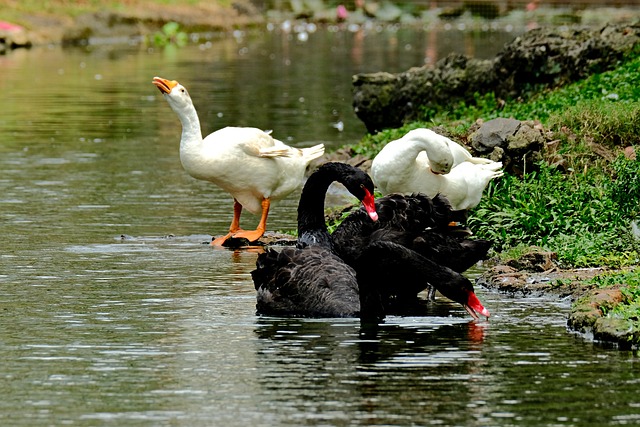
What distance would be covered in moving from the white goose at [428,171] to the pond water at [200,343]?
1.45 meters

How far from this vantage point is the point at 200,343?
9.12m

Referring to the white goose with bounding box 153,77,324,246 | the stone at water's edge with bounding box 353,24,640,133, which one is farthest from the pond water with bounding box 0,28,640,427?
the stone at water's edge with bounding box 353,24,640,133

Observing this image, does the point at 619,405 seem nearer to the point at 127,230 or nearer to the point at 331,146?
the point at 127,230

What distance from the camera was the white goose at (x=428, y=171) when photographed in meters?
11.8

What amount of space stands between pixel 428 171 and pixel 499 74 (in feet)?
25.5

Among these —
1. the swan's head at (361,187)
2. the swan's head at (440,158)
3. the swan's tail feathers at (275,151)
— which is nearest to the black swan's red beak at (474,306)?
the swan's head at (361,187)

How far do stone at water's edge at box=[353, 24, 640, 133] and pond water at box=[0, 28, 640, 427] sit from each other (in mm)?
3111

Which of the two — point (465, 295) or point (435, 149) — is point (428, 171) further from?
point (465, 295)

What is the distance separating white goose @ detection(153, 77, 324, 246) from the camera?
1325 cm

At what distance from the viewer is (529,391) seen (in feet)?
25.8

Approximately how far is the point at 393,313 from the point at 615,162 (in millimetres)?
3918

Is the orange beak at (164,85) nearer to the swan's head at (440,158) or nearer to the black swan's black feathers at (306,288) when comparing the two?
the swan's head at (440,158)

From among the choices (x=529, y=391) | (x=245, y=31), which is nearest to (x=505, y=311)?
(x=529, y=391)

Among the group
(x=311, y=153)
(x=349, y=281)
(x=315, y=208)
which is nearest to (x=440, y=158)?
(x=315, y=208)
